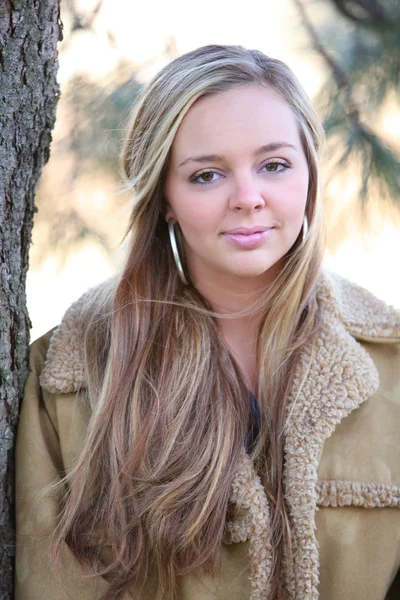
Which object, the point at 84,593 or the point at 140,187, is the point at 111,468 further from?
the point at 140,187

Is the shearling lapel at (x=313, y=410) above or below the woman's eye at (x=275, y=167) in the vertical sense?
below

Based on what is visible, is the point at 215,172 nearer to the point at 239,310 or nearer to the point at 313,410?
the point at 239,310

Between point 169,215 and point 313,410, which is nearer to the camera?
point 313,410

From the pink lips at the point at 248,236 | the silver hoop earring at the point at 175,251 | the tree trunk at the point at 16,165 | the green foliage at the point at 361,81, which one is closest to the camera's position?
the tree trunk at the point at 16,165

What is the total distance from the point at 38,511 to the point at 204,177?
861 mm

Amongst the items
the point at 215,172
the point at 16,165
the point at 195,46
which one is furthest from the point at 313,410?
the point at 195,46

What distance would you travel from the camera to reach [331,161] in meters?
2.56

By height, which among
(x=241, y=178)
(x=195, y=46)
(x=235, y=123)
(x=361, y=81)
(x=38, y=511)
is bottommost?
(x=38, y=511)

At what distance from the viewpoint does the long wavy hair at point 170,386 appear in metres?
1.87

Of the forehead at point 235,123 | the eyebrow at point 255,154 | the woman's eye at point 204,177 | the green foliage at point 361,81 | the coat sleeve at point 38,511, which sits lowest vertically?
the coat sleeve at point 38,511

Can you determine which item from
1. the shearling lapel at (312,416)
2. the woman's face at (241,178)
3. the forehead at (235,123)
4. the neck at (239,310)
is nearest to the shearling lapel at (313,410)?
the shearling lapel at (312,416)

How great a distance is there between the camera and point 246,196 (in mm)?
1842

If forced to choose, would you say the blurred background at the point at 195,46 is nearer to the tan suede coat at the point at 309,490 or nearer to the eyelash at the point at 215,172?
the eyelash at the point at 215,172

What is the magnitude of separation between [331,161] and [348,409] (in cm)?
94
